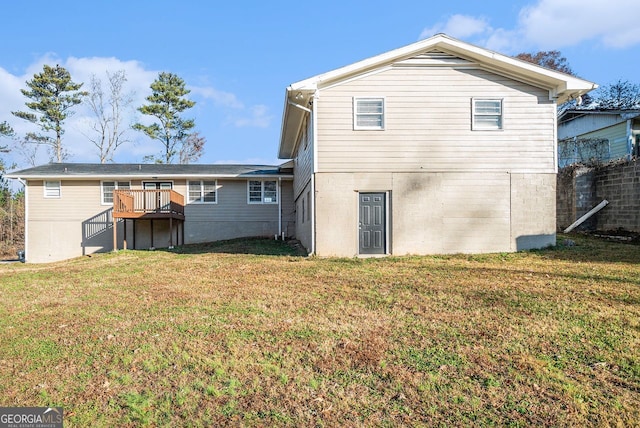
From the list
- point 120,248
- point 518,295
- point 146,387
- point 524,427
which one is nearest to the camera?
point 524,427

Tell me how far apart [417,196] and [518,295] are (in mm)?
4761

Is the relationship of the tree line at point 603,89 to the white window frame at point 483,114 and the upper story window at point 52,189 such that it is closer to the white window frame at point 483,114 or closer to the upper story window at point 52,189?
the white window frame at point 483,114

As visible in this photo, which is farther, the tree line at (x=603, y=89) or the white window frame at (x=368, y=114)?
the tree line at (x=603, y=89)

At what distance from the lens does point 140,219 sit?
16969 mm

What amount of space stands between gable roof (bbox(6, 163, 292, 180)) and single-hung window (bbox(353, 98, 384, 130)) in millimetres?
7483

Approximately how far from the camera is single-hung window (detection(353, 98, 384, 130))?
10617 millimetres

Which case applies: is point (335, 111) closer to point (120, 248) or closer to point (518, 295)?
point (518, 295)

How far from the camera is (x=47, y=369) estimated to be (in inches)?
157

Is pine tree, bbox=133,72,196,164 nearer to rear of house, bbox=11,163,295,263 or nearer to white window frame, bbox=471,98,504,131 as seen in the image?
rear of house, bbox=11,163,295,263

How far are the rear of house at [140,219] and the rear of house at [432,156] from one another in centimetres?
740

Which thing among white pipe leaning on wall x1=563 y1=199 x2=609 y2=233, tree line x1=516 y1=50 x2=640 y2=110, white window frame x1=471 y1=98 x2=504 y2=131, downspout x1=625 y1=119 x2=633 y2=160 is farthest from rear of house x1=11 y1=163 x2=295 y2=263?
tree line x1=516 y1=50 x2=640 y2=110

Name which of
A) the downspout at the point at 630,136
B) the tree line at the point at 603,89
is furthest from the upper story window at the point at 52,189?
the tree line at the point at 603,89

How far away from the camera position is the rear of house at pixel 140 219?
17.3 meters

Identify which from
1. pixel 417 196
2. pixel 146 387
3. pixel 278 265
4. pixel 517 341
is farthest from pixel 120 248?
pixel 517 341
